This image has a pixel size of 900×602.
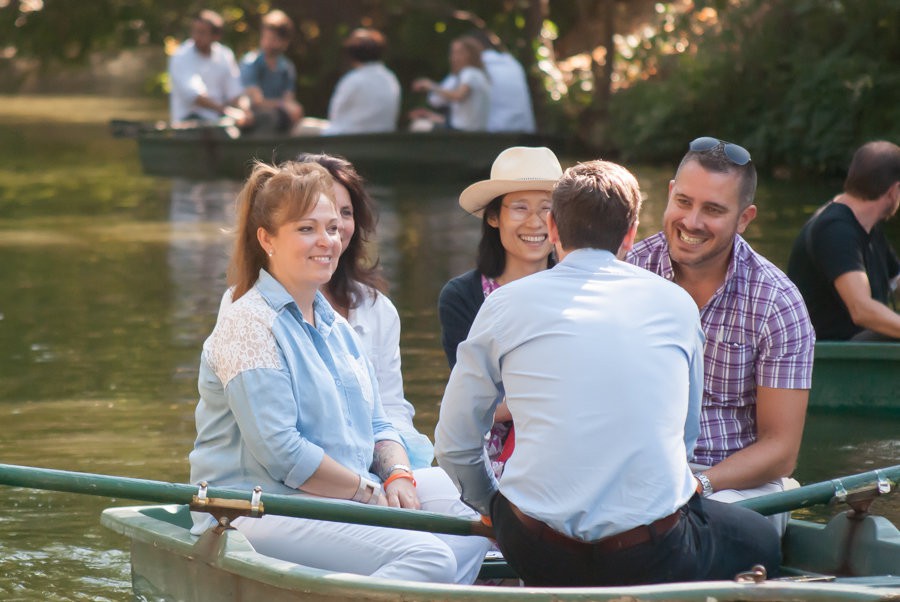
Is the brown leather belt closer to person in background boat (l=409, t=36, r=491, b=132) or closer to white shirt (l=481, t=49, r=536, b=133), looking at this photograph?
person in background boat (l=409, t=36, r=491, b=132)

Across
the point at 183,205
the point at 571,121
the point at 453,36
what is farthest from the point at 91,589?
the point at 453,36

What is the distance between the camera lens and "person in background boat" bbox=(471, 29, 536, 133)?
16.9m

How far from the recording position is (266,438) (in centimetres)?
417

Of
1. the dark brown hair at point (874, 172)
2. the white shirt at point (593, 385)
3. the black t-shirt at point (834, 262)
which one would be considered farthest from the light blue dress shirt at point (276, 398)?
the dark brown hair at point (874, 172)

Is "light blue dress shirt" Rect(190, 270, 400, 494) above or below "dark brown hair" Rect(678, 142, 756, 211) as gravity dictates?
below

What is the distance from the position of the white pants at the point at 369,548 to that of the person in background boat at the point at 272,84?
542 inches

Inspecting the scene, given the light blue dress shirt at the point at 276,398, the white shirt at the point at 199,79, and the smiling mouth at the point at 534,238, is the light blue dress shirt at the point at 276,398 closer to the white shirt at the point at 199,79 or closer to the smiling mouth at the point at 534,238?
the smiling mouth at the point at 534,238

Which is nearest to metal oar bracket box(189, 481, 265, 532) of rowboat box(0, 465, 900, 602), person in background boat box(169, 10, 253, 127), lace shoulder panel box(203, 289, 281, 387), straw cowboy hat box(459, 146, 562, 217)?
rowboat box(0, 465, 900, 602)

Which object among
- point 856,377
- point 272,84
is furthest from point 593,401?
point 272,84

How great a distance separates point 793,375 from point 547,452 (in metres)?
1.31

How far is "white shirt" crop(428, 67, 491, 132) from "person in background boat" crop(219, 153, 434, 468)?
36.9ft

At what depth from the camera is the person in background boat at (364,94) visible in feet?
53.8

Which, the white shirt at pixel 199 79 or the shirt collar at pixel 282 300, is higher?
the white shirt at pixel 199 79

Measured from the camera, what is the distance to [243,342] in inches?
166
